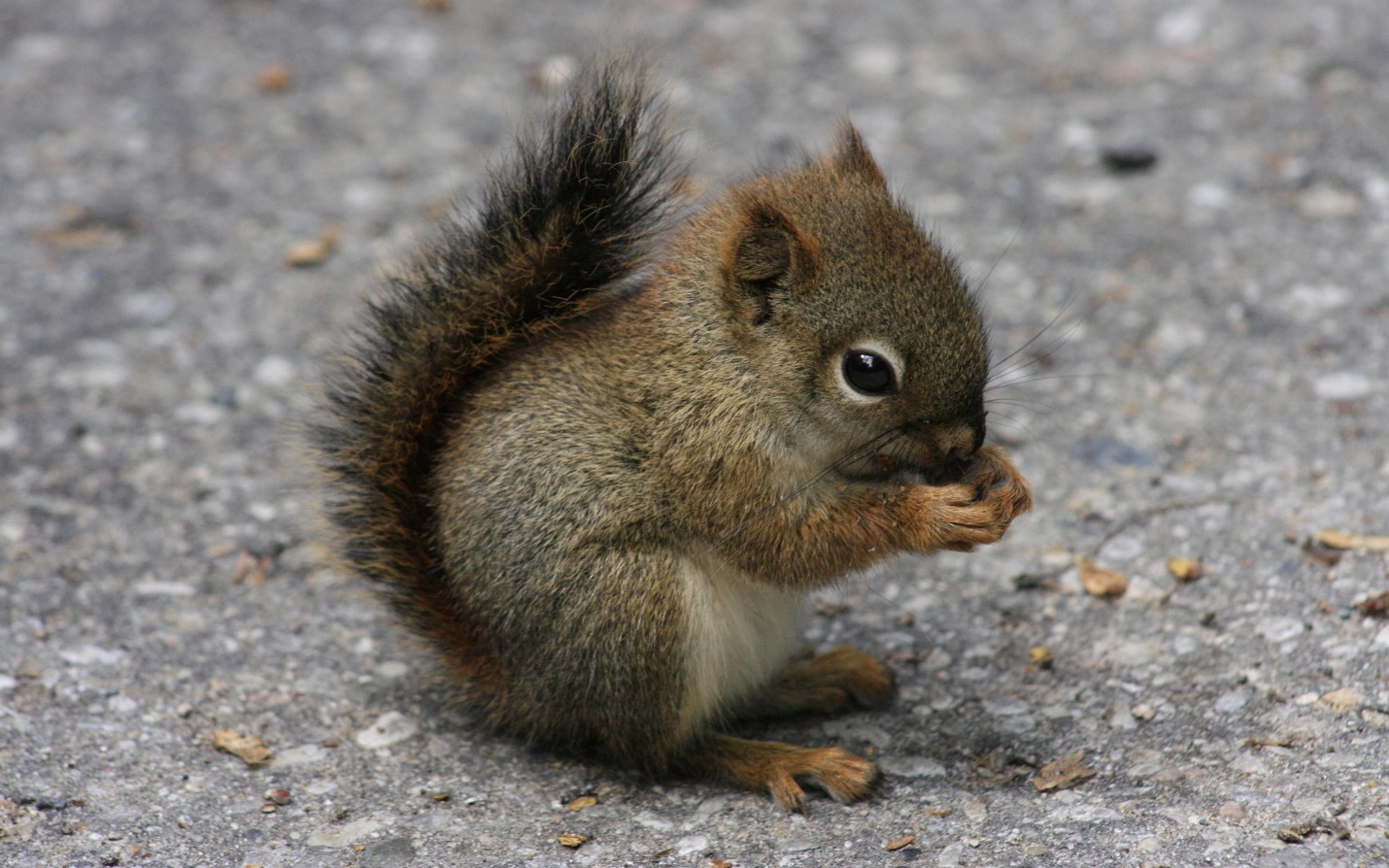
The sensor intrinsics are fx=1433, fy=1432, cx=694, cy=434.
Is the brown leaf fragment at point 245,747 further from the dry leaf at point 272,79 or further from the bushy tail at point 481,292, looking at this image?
the dry leaf at point 272,79

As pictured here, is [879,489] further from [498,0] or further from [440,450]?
[498,0]

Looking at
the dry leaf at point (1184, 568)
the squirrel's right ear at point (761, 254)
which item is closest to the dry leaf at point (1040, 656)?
the dry leaf at point (1184, 568)

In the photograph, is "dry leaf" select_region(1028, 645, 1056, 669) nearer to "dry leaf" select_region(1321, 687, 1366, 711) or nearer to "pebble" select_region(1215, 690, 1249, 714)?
"pebble" select_region(1215, 690, 1249, 714)

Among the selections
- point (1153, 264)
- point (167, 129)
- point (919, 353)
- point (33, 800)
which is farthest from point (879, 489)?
point (167, 129)

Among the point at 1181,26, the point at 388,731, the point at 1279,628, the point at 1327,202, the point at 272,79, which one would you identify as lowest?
the point at 388,731

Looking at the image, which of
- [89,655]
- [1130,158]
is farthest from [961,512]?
[1130,158]

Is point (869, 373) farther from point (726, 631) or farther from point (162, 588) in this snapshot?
point (162, 588)

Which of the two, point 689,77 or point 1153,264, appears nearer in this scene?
point 1153,264

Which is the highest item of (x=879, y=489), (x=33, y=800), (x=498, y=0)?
(x=498, y=0)
